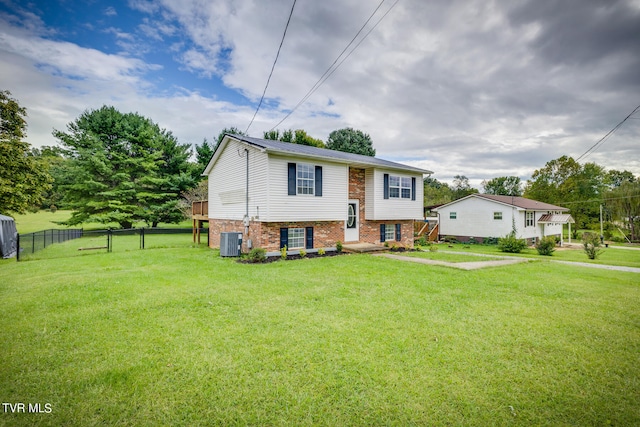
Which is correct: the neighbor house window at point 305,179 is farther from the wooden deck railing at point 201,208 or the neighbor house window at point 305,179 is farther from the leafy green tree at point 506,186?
the leafy green tree at point 506,186

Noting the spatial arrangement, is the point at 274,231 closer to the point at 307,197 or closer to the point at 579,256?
the point at 307,197

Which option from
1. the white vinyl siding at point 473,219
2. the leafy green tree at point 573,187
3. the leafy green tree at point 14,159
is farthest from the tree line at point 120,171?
the leafy green tree at point 573,187

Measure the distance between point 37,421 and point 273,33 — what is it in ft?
35.2

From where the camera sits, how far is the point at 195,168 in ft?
100

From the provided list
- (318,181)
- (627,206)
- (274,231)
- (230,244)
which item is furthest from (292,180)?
(627,206)

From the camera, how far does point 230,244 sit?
41.9ft

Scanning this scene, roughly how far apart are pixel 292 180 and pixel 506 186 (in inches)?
2172

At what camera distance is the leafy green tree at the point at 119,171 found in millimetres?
25188

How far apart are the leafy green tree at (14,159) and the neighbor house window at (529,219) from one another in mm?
37849

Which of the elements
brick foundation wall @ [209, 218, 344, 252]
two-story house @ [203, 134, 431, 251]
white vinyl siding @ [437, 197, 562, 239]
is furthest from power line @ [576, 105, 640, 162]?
brick foundation wall @ [209, 218, 344, 252]

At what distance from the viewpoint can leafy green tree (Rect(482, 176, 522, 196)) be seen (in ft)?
171

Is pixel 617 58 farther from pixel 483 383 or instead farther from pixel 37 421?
pixel 37 421

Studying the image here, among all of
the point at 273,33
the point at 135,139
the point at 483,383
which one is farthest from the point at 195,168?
the point at 483,383

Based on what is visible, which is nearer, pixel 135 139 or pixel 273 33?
pixel 273 33
